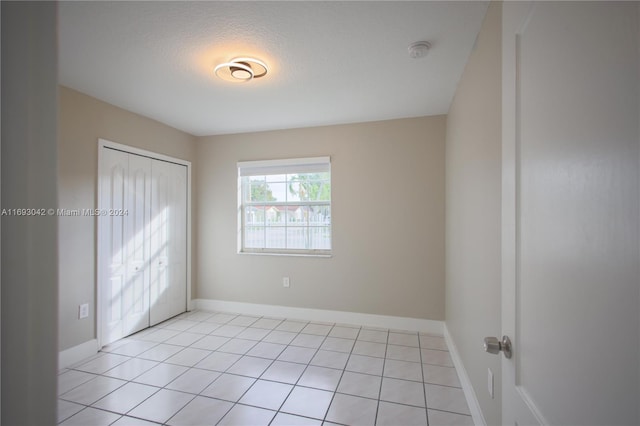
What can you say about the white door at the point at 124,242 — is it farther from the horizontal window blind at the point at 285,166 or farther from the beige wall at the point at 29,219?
the beige wall at the point at 29,219

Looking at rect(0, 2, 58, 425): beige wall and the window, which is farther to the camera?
the window

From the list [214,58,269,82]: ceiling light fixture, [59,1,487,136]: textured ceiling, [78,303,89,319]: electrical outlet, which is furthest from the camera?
[78,303,89,319]: electrical outlet

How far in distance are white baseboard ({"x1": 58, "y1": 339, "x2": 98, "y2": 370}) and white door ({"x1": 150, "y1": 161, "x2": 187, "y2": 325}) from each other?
747mm

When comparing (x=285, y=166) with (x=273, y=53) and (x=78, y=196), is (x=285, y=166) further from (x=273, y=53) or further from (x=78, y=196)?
(x=78, y=196)

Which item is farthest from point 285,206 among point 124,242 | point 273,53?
point 273,53

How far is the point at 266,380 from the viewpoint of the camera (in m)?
2.33

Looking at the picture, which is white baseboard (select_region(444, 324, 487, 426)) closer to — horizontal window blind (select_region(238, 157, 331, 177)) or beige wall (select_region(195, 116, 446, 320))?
beige wall (select_region(195, 116, 446, 320))

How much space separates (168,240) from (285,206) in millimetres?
1609

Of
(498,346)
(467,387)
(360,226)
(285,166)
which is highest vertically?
(285,166)

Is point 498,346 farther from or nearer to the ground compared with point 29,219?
nearer to the ground

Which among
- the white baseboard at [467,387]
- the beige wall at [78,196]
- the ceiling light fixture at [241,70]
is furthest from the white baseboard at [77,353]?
the white baseboard at [467,387]

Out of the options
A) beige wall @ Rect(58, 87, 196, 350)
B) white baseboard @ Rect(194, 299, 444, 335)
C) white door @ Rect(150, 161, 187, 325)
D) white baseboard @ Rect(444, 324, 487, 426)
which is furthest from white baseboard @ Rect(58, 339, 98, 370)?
white baseboard @ Rect(444, 324, 487, 426)

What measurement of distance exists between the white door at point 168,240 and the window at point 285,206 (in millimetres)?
803

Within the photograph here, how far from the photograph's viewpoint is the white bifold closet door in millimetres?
2973
